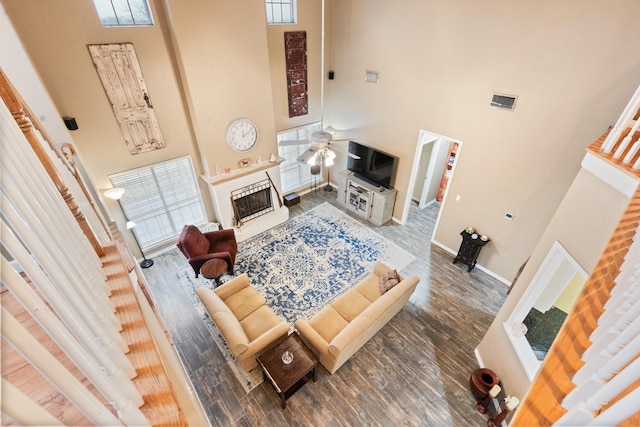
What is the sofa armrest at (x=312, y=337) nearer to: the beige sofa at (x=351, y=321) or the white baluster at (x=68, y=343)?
the beige sofa at (x=351, y=321)

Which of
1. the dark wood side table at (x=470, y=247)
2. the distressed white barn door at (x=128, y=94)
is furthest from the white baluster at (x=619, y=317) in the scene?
the distressed white barn door at (x=128, y=94)

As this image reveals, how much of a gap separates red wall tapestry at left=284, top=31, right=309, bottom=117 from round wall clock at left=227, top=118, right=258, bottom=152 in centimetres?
149

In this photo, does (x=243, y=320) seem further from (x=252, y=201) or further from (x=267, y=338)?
(x=252, y=201)

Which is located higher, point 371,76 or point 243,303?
point 371,76

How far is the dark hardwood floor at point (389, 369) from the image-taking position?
3.85 m

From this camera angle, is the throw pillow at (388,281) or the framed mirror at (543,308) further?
the throw pillow at (388,281)

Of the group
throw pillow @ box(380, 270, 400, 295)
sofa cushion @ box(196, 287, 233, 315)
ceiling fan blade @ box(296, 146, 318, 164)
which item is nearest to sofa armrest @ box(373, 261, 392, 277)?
throw pillow @ box(380, 270, 400, 295)

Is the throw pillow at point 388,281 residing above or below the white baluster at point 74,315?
below

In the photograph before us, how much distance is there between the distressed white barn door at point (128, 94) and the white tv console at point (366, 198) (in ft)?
14.3

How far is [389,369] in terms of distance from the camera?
4.36 m

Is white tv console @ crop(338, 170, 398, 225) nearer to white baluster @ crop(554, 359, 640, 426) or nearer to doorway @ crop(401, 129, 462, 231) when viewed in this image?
doorway @ crop(401, 129, 462, 231)

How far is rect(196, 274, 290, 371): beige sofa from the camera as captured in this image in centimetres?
385

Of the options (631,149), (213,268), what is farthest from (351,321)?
(631,149)

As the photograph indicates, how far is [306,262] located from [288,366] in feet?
8.38
